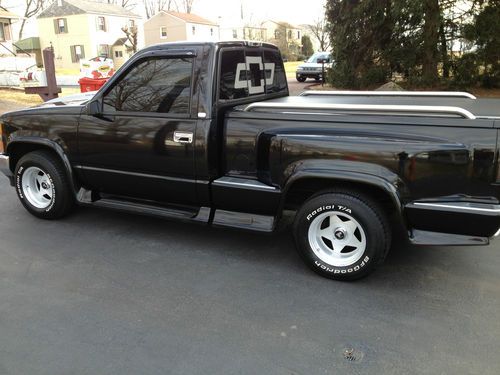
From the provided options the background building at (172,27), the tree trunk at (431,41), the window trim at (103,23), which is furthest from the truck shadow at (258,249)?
the background building at (172,27)

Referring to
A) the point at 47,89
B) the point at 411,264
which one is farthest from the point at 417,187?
the point at 47,89

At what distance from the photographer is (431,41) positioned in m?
13.3

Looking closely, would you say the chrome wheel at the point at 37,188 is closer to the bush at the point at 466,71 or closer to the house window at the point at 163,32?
the bush at the point at 466,71

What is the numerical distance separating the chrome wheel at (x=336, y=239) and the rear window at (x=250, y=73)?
1390 millimetres

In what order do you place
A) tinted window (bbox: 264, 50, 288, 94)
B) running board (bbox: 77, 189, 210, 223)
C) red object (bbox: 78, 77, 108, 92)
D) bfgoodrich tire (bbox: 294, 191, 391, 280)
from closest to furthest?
bfgoodrich tire (bbox: 294, 191, 391, 280), running board (bbox: 77, 189, 210, 223), tinted window (bbox: 264, 50, 288, 94), red object (bbox: 78, 77, 108, 92)

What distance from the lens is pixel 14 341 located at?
2.92 meters

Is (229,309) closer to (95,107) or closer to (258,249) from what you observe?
(258,249)

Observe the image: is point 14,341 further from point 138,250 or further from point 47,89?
point 47,89

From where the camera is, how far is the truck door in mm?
3977

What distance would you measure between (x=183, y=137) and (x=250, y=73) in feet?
3.59

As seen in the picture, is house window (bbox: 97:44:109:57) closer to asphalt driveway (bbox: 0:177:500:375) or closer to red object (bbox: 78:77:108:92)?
red object (bbox: 78:77:108:92)

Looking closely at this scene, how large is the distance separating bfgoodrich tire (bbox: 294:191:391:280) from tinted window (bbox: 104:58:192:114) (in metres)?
1.42

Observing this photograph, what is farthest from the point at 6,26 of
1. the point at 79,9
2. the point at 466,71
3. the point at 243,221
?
the point at 243,221

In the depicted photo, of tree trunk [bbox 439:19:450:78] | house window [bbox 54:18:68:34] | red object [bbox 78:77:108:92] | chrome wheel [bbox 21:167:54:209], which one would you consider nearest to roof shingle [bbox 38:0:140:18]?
house window [bbox 54:18:68:34]
